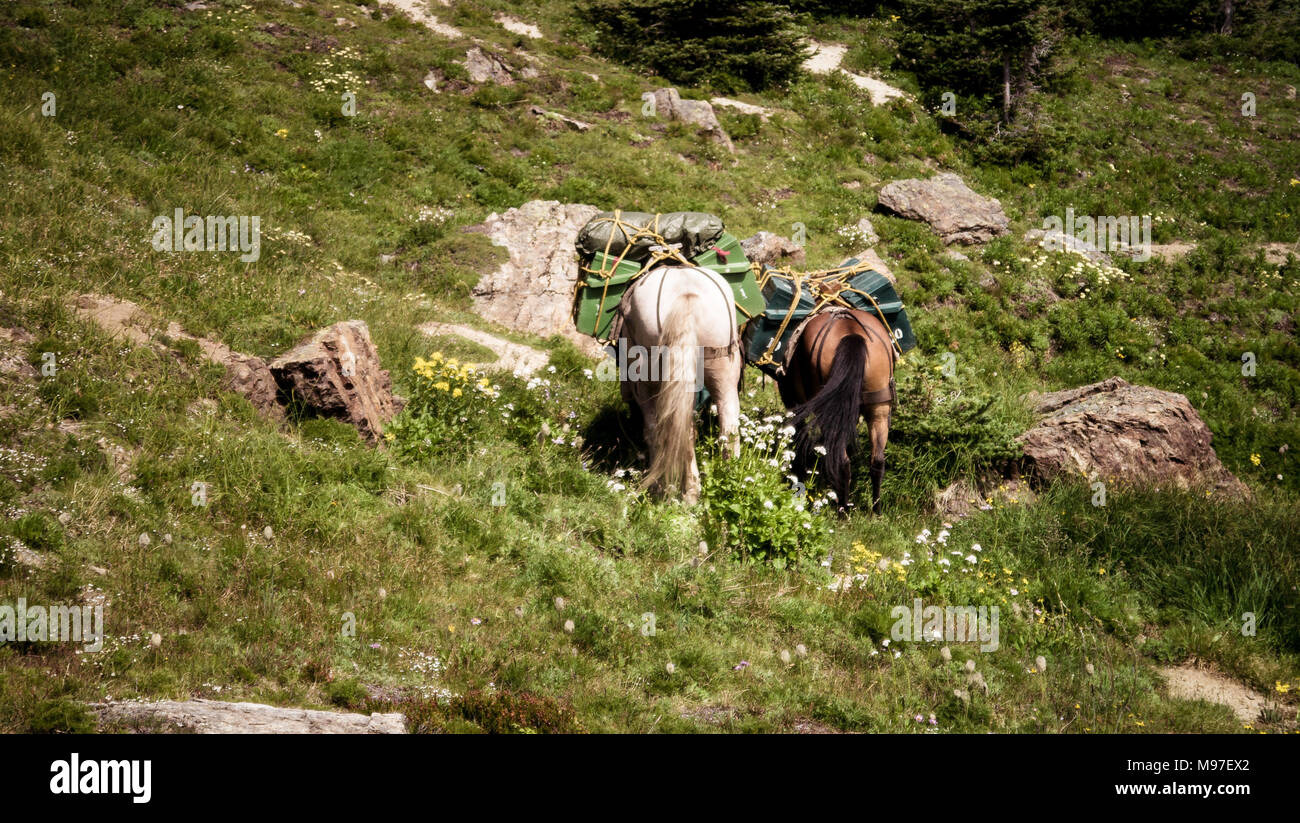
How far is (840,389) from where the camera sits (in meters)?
7.85

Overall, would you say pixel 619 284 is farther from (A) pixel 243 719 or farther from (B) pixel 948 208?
(B) pixel 948 208

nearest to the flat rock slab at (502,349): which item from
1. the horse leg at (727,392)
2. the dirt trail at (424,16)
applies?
the horse leg at (727,392)

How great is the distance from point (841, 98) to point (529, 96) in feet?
26.8

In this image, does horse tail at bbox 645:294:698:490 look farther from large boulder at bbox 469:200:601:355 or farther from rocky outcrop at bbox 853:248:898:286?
rocky outcrop at bbox 853:248:898:286

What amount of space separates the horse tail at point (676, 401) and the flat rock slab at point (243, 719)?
3770 millimetres

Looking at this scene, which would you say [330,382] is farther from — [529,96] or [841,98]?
[841,98]

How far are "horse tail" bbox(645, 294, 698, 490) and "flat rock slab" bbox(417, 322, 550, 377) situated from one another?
321 cm

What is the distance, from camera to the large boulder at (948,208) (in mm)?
17562

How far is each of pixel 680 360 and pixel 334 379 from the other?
3.41 meters

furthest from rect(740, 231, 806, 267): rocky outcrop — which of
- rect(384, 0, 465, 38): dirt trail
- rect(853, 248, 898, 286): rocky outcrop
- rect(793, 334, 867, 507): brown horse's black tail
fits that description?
rect(384, 0, 465, 38): dirt trail

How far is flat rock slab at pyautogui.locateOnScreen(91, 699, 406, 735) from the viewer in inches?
161

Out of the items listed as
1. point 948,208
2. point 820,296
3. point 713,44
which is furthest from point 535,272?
point 713,44

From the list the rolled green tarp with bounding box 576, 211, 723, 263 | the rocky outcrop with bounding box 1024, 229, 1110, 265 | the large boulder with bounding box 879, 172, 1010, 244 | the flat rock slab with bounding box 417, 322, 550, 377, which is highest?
the large boulder with bounding box 879, 172, 1010, 244

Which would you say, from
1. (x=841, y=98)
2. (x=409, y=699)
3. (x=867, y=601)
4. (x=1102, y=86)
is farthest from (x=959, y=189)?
(x=409, y=699)
